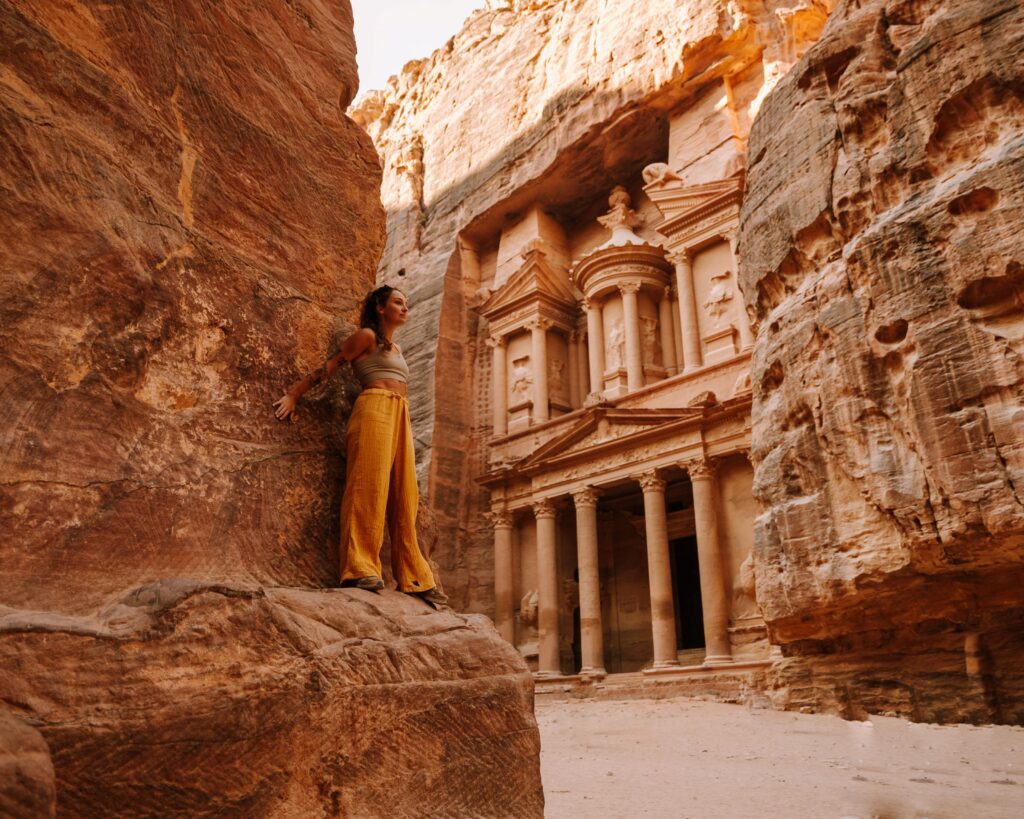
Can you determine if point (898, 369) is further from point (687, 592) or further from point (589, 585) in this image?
point (687, 592)

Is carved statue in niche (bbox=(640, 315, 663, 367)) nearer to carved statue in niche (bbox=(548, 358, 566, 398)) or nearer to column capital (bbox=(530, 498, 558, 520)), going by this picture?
carved statue in niche (bbox=(548, 358, 566, 398))

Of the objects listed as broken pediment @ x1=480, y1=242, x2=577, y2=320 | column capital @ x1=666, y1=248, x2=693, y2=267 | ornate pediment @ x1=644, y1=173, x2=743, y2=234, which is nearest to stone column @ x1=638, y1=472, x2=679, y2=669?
column capital @ x1=666, y1=248, x2=693, y2=267

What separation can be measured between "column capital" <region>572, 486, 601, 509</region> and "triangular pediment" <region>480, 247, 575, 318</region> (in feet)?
22.2

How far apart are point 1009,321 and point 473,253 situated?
21842 millimetres

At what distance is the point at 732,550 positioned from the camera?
16781 mm

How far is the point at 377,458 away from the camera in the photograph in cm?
319

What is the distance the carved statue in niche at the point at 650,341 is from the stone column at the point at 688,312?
114 cm

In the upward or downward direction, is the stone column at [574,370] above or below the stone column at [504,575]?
above

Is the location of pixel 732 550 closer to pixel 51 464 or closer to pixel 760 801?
pixel 760 801

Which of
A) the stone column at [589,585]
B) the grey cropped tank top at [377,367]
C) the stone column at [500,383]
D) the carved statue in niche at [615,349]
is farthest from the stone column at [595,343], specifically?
the grey cropped tank top at [377,367]

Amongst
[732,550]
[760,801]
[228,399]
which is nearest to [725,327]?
[732,550]

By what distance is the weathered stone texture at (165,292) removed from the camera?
92.2 inches

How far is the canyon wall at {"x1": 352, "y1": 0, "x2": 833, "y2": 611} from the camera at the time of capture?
20.5 meters

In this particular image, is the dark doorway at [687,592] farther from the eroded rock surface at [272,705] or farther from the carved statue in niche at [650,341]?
the eroded rock surface at [272,705]
